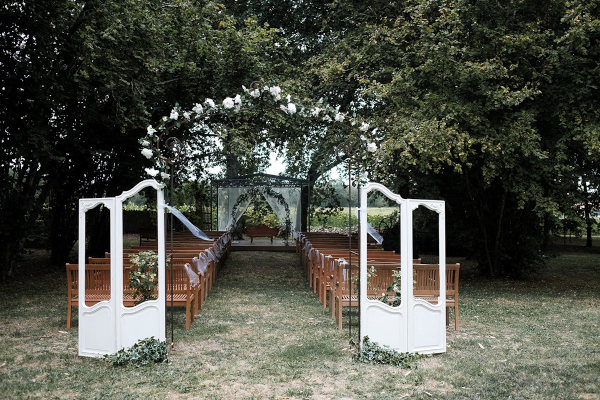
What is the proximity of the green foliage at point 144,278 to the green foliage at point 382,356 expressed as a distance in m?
2.65

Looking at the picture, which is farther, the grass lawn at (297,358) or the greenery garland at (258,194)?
the greenery garland at (258,194)

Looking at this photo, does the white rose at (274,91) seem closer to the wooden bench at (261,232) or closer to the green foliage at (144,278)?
the green foliage at (144,278)

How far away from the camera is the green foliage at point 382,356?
586 centimetres

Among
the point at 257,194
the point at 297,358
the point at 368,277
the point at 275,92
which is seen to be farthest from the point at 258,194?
the point at 297,358

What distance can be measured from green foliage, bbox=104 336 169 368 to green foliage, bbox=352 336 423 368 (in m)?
2.12

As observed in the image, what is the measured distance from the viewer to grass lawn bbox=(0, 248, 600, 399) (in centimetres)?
500

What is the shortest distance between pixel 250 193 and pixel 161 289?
502 inches

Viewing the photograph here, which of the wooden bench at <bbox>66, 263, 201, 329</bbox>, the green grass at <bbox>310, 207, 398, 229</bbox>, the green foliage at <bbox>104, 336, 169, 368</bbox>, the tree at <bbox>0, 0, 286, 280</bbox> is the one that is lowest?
the green foliage at <bbox>104, 336, 169, 368</bbox>

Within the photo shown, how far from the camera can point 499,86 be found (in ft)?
33.7

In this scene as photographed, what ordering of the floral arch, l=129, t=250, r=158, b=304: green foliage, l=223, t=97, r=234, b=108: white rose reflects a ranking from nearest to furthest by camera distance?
l=223, t=97, r=234, b=108: white rose < l=129, t=250, r=158, b=304: green foliage < the floral arch

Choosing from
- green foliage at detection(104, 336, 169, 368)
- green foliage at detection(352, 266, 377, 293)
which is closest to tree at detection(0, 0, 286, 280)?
green foliage at detection(104, 336, 169, 368)

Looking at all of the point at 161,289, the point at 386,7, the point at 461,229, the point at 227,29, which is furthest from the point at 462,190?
the point at 161,289

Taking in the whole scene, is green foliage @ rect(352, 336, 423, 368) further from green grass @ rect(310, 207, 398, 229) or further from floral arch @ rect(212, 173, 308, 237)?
green grass @ rect(310, 207, 398, 229)

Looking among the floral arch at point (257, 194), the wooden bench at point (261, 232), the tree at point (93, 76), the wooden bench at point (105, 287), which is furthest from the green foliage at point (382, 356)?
the wooden bench at point (261, 232)
